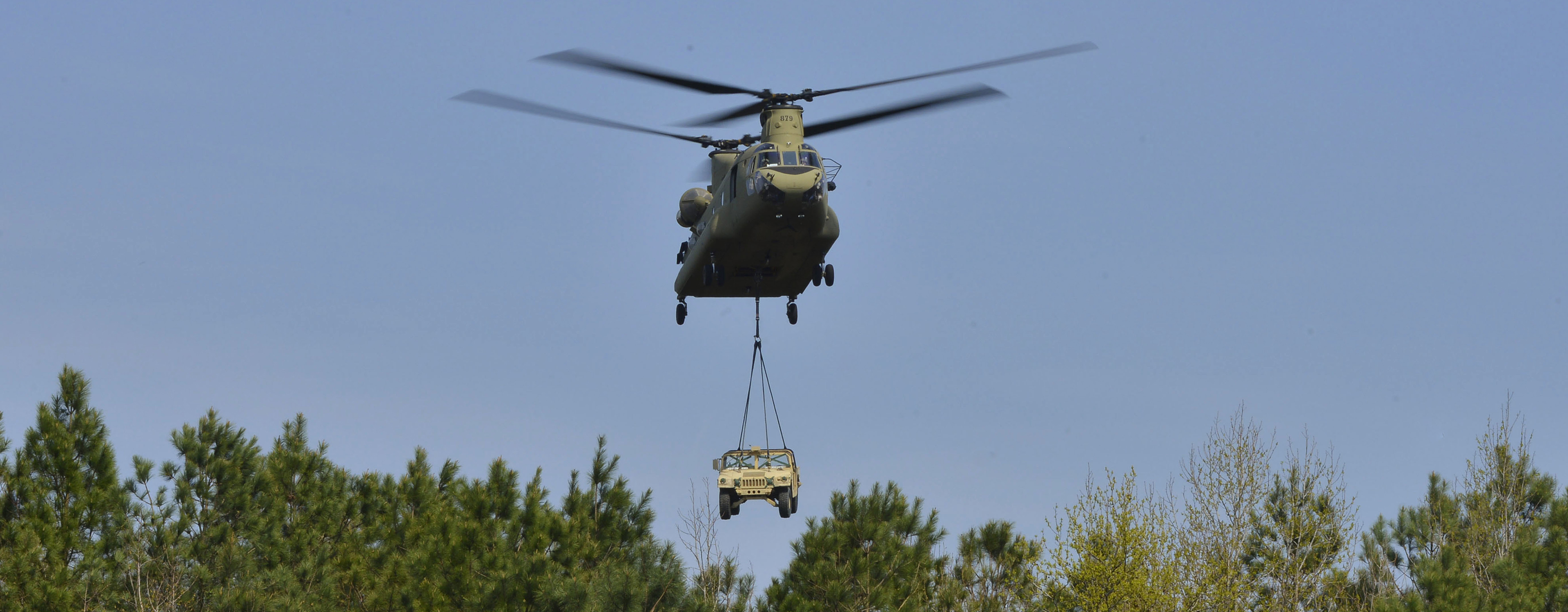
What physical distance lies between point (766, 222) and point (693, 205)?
411 centimetres

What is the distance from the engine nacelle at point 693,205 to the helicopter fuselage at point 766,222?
0.27 ft

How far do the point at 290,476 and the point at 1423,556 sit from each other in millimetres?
21779

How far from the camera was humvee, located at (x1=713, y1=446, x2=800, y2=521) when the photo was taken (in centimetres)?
2292

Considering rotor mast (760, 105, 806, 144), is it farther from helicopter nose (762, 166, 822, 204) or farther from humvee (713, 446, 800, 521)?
humvee (713, 446, 800, 521)

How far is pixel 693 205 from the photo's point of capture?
1006 inches

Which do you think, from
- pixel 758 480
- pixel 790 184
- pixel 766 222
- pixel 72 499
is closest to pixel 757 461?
pixel 758 480

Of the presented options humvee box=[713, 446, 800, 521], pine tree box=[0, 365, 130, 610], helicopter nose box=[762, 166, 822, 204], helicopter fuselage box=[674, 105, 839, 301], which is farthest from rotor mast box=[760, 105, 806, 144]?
pine tree box=[0, 365, 130, 610]

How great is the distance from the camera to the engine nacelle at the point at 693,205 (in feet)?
83.6

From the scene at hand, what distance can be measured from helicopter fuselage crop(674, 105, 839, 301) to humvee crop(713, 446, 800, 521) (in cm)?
260

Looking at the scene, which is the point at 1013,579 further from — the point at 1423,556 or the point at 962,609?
the point at 1423,556

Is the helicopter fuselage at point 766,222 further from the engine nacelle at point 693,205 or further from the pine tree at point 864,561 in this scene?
the pine tree at point 864,561

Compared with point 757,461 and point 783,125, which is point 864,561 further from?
point 783,125

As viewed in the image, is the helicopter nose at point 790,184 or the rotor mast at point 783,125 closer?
the helicopter nose at point 790,184

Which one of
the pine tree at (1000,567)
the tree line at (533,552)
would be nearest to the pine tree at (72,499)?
the tree line at (533,552)
